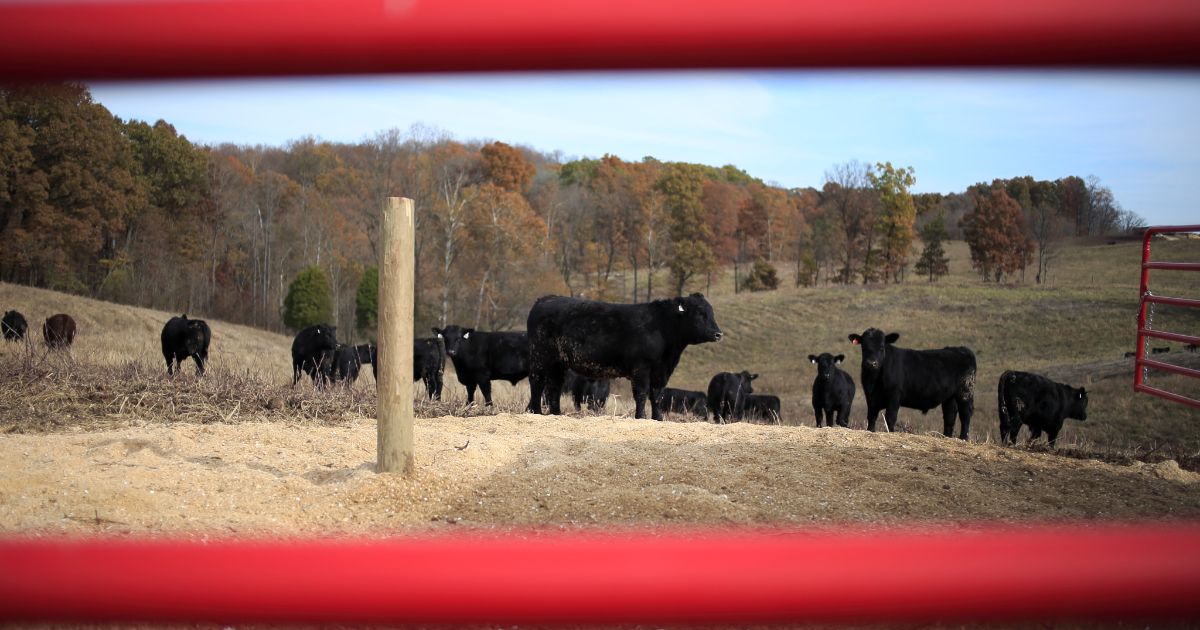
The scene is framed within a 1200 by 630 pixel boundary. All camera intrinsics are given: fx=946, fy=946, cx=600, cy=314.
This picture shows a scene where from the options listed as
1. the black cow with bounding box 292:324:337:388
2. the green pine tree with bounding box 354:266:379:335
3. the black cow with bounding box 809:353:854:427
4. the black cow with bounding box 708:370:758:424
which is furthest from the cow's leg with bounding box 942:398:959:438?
the green pine tree with bounding box 354:266:379:335

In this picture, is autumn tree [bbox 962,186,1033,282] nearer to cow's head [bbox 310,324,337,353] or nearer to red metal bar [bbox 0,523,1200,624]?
cow's head [bbox 310,324,337,353]

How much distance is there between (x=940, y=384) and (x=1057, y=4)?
1442cm

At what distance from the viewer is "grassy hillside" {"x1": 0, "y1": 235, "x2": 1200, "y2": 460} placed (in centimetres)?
2231

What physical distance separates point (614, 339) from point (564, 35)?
11.2m

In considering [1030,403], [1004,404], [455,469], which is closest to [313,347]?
[1004,404]

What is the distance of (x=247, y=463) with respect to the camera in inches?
211

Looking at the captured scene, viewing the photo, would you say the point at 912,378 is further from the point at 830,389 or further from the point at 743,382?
the point at 743,382

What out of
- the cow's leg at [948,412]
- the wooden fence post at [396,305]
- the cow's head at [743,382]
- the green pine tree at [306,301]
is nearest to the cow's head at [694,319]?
the cow's leg at [948,412]

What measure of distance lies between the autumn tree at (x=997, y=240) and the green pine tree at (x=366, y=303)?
33525 millimetres

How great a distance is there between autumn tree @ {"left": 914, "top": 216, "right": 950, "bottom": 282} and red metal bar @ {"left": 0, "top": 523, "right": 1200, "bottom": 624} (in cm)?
6481

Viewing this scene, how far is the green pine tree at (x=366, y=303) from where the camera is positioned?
4647 cm

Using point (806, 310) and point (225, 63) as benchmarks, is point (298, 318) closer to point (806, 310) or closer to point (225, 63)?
point (806, 310)

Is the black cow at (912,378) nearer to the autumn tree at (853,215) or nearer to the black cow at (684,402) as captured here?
the black cow at (684,402)

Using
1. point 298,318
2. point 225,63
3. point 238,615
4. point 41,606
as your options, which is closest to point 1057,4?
point 225,63
